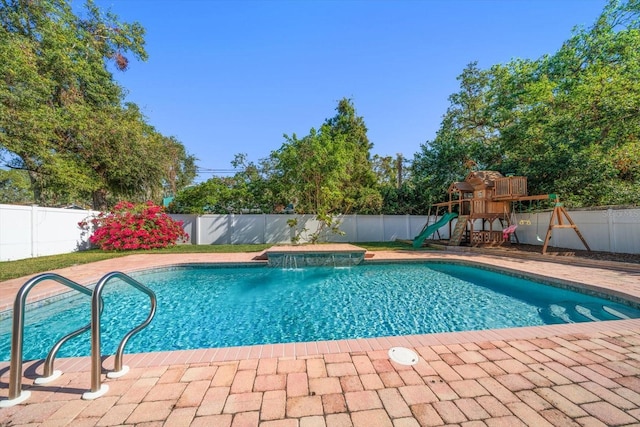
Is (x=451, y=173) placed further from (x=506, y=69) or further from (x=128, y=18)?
(x=128, y=18)

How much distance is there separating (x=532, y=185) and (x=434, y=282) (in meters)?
9.36

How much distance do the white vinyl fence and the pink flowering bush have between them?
0.60 metres

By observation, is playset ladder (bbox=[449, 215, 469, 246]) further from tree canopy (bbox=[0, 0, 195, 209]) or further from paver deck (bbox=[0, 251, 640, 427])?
tree canopy (bbox=[0, 0, 195, 209])

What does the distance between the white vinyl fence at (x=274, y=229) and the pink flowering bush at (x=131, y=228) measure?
60 cm

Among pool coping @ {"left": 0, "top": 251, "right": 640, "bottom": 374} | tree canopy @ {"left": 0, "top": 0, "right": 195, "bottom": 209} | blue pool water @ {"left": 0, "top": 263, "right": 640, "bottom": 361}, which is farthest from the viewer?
tree canopy @ {"left": 0, "top": 0, "right": 195, "bottom": 209}

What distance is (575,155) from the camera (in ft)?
35.5

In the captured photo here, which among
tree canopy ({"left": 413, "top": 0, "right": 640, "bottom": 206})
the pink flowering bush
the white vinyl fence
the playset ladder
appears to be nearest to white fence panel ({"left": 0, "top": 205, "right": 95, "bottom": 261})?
the white vinyl fence

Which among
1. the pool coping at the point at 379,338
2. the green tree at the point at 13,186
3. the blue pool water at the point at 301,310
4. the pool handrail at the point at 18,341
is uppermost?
the green tree at the point at 13,186

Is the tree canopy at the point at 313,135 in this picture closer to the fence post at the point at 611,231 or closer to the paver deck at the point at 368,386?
the fence post at the point at 611,231

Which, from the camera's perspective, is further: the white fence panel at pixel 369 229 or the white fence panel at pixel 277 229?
the white fence panel at pixel 369 229

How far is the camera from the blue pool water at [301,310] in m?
3.99

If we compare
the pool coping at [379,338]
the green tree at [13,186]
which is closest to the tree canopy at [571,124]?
the pool coping at [379,338]

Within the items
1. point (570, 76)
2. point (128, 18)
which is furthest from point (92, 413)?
point (128, 18)

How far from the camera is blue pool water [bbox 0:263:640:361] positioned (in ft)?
13.1
